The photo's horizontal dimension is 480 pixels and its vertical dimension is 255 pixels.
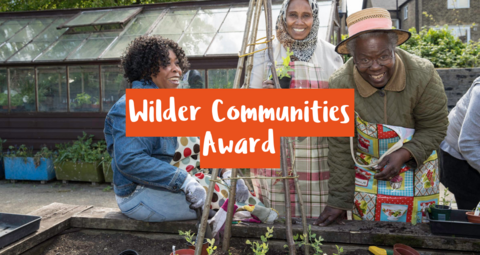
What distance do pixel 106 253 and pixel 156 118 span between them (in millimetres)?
854

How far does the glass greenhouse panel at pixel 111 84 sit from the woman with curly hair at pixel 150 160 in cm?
475

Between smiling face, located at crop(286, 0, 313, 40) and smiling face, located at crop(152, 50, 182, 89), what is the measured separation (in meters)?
0.82

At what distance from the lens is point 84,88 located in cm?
708

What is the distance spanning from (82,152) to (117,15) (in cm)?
303

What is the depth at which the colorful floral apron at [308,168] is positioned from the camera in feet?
8.30

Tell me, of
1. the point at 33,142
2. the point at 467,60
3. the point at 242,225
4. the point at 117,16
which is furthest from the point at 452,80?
the point at 33,142

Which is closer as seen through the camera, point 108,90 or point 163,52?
point 163,52

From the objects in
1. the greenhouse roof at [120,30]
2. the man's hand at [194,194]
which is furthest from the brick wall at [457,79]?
the man's hand at [194,194]

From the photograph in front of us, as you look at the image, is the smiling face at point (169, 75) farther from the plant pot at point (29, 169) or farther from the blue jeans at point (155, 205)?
the plant pot at point (29, 169)

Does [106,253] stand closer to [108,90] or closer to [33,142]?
[108,90]

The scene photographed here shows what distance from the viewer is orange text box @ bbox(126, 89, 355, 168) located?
1791mm

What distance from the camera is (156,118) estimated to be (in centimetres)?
194

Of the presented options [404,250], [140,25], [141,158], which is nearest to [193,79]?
[140,25]

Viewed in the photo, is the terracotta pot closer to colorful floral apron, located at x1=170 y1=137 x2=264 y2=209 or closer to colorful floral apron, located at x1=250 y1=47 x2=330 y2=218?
colorful floral apron, located at x1=250 y1=47 x2=330 y2=218
